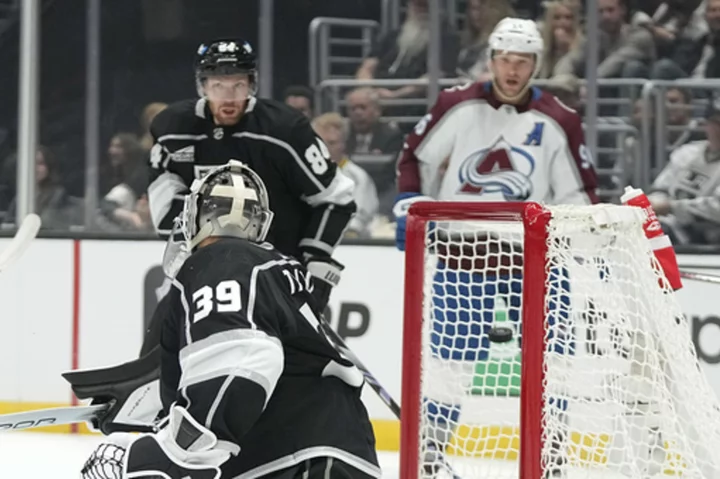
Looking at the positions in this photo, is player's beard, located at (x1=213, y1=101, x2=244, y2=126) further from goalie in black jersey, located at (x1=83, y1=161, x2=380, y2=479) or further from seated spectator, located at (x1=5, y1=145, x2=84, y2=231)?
seated spectator, located at (x1=5, y1=145, x2=84, y2=231)

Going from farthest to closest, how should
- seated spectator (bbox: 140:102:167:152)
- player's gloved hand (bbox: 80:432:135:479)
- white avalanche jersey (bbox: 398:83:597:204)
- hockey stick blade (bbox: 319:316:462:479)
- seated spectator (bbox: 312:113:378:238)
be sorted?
seated spectator (bbox: 140:102:167:152) < seated spectator (bbox: 312:113:378:238) < white avalanche jersey (bbox: 398:83:597:204) < hockey stick blade (bbox: 319:316:462:479) < player's gloved hand (bbox: 80:432:135:479)

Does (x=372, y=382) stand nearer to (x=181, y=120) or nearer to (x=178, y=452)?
(x=181, y=120)

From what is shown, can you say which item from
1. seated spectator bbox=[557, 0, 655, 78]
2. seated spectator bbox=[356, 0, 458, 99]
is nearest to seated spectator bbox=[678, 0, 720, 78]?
seated spectator bbox=[557, 0, 655, 78]

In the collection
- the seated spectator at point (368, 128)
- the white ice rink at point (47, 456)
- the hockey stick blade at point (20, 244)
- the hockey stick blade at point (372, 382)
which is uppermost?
the seated spectator at point (368, 128)

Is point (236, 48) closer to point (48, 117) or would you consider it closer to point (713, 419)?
point (713, 419)

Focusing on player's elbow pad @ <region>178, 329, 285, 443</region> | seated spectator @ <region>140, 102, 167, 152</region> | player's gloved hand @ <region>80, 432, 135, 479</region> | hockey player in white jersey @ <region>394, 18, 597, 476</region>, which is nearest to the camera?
player's elbow pad @ <region>178, 329, 285, 443</region>

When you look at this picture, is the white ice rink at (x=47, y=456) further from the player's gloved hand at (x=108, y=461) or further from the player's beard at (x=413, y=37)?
the player's gloved hand at (x=108, y=461)

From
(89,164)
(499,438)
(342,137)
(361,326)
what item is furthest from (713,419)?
(89,164)

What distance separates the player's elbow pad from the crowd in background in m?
2.61

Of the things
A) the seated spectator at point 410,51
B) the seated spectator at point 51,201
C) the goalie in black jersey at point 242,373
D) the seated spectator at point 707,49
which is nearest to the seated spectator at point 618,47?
the seated spectator at point 707,49

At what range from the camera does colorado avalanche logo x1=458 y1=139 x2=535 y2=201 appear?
3.85 m

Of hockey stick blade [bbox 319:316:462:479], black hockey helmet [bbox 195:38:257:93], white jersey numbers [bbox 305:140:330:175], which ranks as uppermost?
black hockey helmet [bbox 195:38:257:93]

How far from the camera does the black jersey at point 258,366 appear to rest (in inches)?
78.1

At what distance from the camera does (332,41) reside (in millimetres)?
4895
